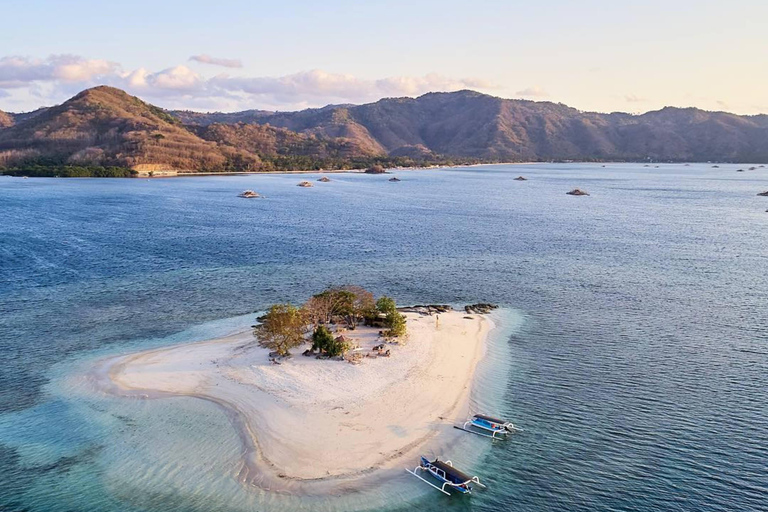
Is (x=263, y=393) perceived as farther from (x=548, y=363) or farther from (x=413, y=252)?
(x=413, y=252)

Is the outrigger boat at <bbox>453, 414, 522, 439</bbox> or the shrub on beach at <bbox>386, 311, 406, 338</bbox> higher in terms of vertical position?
the shrub on beach at <bbox>386, 311, 406, 338</bbox>

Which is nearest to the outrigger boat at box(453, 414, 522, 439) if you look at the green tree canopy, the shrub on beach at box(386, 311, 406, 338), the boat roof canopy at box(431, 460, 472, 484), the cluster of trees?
the boat roof canopy at box(431, 460, 472, 484)

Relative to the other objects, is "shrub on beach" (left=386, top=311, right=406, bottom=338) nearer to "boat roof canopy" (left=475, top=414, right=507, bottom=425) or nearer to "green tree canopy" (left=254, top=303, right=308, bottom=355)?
"green tree canopy" (left=254, top=303, right=308, bottom=355)

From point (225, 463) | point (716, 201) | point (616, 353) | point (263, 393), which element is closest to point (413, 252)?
point (616, 353)

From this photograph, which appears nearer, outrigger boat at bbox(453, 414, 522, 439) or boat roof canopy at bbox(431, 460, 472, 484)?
boat roof canopy at bbox(431, 460, 472, 484)

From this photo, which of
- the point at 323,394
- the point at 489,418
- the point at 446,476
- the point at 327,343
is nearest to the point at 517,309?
the point at 327,343

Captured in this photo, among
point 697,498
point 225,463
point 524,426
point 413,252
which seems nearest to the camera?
point 697,498
